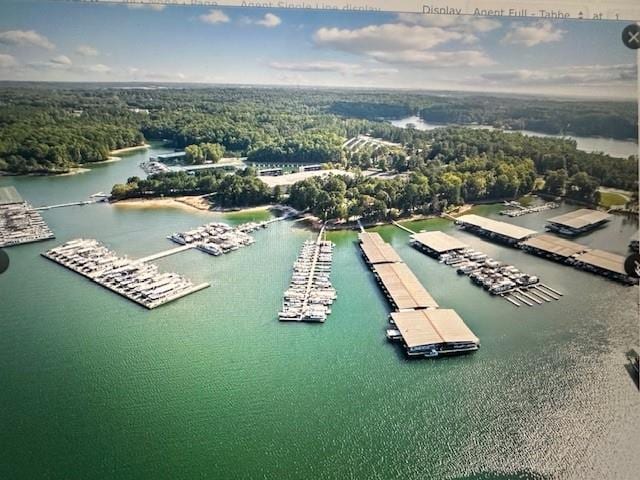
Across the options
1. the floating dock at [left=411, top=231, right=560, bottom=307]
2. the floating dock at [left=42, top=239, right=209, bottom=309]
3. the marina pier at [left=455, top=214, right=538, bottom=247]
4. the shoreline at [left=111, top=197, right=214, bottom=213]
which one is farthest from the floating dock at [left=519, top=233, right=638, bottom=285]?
the shoreline at [left=111, top=197, right=214, bottom=213]

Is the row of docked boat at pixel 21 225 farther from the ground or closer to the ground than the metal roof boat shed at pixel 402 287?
farther from the ground

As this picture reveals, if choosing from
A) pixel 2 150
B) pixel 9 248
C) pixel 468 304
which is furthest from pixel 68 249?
pixel 468 304

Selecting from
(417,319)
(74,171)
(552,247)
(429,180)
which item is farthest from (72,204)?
(552,247)

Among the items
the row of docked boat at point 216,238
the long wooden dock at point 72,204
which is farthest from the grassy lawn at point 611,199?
the long wooden dock at point 72,204

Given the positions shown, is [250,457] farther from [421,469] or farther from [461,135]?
[461,135]

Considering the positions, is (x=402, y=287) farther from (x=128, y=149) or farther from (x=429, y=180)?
(x=128, y=149)

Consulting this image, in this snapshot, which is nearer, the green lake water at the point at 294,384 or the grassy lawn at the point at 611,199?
the green lake water at the point at 294,384

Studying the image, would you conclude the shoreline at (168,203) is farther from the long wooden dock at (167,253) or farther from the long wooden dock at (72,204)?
the long wooden dock at (167,253)
